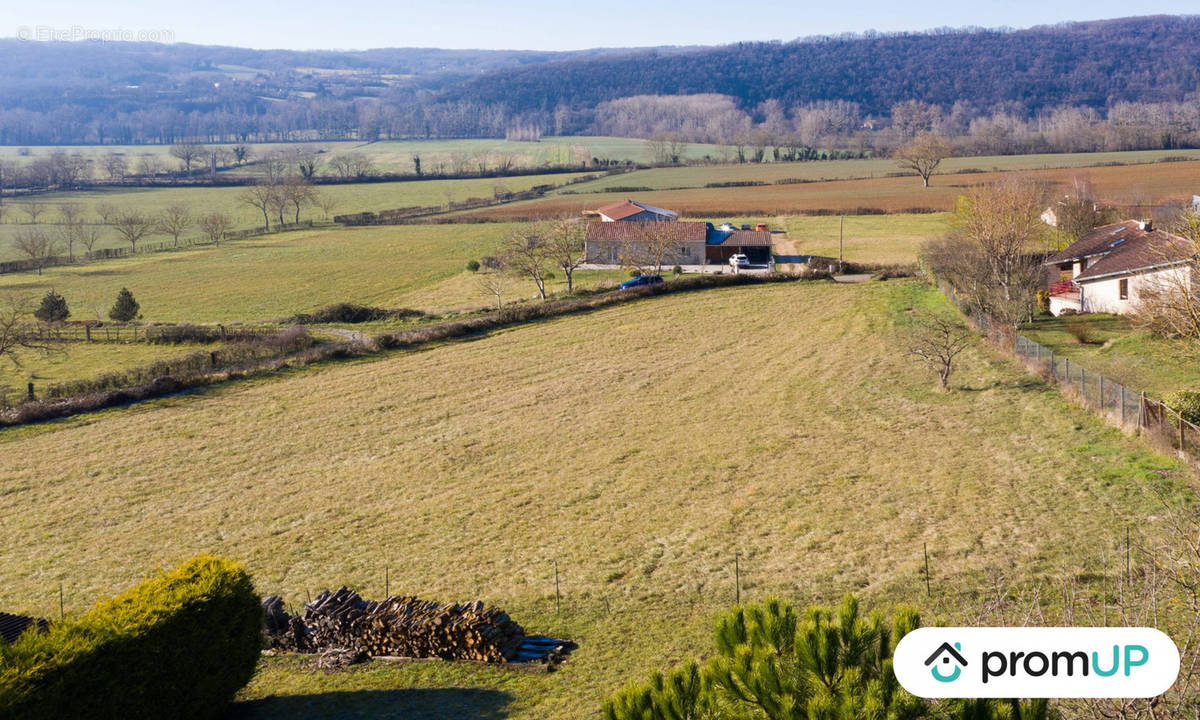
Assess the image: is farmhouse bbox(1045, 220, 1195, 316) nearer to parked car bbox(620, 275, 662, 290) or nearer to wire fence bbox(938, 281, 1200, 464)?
wire fence bbox(938, 281, 1200, 464)

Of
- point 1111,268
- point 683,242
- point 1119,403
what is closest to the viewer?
point 1119,403

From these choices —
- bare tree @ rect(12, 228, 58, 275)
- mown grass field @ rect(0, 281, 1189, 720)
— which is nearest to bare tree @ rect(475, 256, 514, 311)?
mown grass field @ rect(0, 281, 1189, 720)

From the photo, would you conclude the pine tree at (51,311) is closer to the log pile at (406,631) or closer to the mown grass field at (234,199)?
the mown grass field at (234,199)

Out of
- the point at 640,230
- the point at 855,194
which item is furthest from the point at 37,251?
the point at 855,194

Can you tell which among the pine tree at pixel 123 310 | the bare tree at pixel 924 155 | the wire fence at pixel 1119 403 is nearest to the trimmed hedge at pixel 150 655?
the wire fence at pixel 1119 403

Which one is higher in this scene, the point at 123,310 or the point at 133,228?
the point at 133,228

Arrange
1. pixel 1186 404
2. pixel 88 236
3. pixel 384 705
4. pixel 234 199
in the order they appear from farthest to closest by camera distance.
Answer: pixel 234 199 → pixel 88 236 → pixel 1186 404 → pixel 384 705

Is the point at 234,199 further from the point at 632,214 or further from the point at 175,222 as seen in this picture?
the point at 632,214
